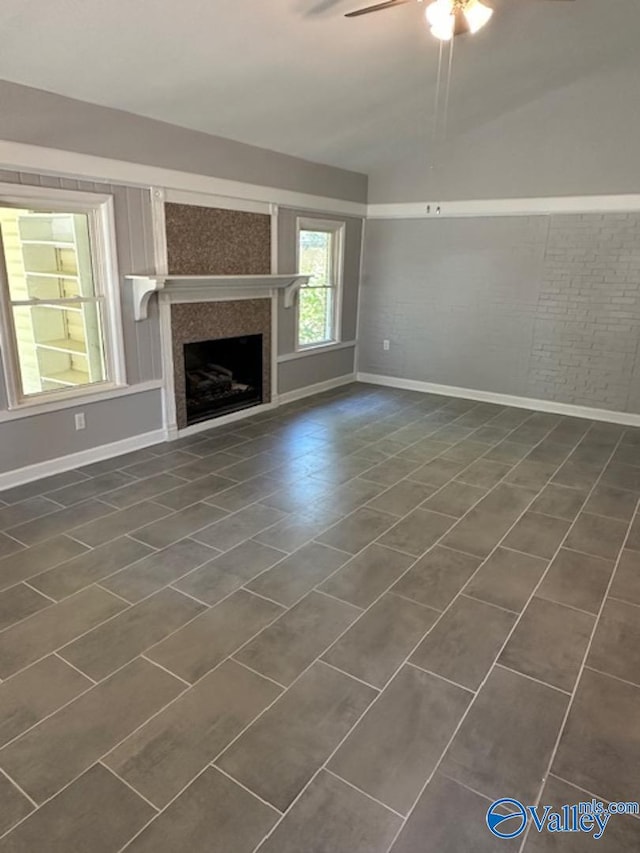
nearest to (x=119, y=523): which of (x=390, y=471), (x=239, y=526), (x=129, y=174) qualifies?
(x=239, y=526)

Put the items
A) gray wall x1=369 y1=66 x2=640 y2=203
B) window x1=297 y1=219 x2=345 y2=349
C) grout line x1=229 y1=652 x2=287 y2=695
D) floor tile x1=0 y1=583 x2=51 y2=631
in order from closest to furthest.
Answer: grout line x1=229 y1=652 x2=287 y2=695
floor tile x1=0 y1=583 x2=51 y2=631
gray wall x1=369 y1=66 x2=640 y2=203
window x1=297 y1=219 x2=345 y2=349

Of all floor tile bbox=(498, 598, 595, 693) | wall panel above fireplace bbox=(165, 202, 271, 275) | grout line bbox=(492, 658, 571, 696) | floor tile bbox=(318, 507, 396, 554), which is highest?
wall panel above fireplace bbox=(165, 202, 271, 275)

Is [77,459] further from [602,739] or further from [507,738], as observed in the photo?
[602,739]

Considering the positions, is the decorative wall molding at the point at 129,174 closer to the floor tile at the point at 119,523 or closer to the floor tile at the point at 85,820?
the floor tile at the point at 119,523

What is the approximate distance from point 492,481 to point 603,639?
→ 174 centimetres

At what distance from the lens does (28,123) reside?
3.28 m

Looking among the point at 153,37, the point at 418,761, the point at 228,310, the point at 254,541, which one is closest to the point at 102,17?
the point at 153,37

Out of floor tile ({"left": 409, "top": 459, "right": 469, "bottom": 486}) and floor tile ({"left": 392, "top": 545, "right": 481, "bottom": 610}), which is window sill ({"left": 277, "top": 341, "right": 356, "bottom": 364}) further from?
floor tile ({"left": 392, "top": 545, "right": 481, "bottom": 610})

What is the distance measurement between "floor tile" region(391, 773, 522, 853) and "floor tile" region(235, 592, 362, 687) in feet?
2.13

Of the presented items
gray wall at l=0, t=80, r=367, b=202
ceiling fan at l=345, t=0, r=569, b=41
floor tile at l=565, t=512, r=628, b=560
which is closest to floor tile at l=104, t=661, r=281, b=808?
floor tile at l=565, t=512, r=628, b=560

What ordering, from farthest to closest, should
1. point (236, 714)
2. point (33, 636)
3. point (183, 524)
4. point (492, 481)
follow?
point (492, 481) < point (183, 524) < point (33, 636) < point (236, 714)

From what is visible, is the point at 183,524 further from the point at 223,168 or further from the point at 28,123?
the point at 223,168

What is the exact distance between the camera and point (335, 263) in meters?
6.41

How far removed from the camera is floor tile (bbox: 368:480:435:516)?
3.53 metres
